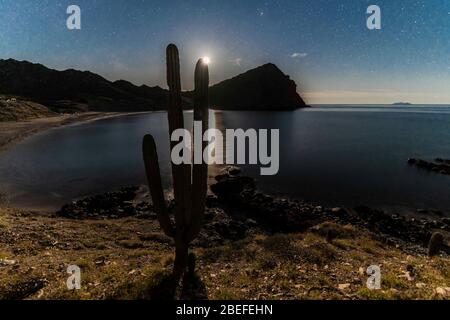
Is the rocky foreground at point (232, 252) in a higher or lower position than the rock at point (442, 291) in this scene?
lower

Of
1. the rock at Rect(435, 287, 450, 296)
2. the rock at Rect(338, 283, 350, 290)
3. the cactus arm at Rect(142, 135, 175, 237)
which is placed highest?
the cactus arm at Rect(142, 135, 175, 237)

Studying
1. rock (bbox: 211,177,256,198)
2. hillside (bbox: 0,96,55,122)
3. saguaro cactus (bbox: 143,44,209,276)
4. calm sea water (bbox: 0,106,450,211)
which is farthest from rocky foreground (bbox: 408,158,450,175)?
hillside (bbox: 0,96,55,122)

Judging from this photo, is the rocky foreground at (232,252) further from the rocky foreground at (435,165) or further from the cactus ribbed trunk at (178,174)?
the rocky foreground at (435,165)

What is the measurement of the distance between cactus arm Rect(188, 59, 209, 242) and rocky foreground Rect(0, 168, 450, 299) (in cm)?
212

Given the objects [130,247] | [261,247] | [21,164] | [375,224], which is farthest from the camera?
[21,164]

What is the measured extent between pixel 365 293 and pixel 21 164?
44.9 m

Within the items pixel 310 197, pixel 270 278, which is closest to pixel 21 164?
pixel 310 197

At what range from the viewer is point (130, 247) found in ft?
52.1

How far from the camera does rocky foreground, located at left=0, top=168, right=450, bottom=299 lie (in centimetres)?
909

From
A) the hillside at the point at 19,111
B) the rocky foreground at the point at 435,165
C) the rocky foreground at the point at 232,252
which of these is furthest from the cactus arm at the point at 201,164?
the hillside at the point at 19,111

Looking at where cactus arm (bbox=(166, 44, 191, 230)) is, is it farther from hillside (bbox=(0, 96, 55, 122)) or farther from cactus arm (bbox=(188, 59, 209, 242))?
hillside (bbox=(0, 96, 55, 122))

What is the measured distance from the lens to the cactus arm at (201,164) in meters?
9.67
